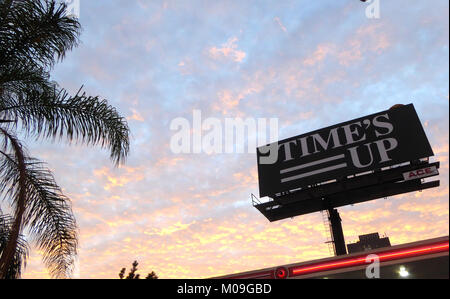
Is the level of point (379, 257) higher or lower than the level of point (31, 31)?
lower

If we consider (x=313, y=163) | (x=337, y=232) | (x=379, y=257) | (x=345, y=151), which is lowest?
(x=379, y=257)

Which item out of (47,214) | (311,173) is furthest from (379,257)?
(311,173)

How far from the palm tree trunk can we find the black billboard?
14.8 meters

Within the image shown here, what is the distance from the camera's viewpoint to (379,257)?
667cm

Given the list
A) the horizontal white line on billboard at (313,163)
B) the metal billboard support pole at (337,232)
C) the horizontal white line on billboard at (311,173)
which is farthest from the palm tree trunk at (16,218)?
the metal billboard support pole at (337,232)

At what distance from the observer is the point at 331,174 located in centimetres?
1806

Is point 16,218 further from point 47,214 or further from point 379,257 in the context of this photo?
point 379,257

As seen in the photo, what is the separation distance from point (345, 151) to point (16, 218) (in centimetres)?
1696

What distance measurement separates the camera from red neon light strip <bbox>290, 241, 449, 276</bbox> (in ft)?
20.4

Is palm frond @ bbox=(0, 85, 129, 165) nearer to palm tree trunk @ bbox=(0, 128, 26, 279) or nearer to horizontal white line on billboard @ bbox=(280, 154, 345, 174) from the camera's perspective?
palm tree trunk @ bbox=(0, 128, 26, 279)

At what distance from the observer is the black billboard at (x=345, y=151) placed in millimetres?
17188

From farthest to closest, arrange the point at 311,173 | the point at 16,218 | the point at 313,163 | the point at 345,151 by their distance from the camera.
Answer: the point at 313,163 → the point at 311,173 → the point at 345,151 → the point at 16,218
